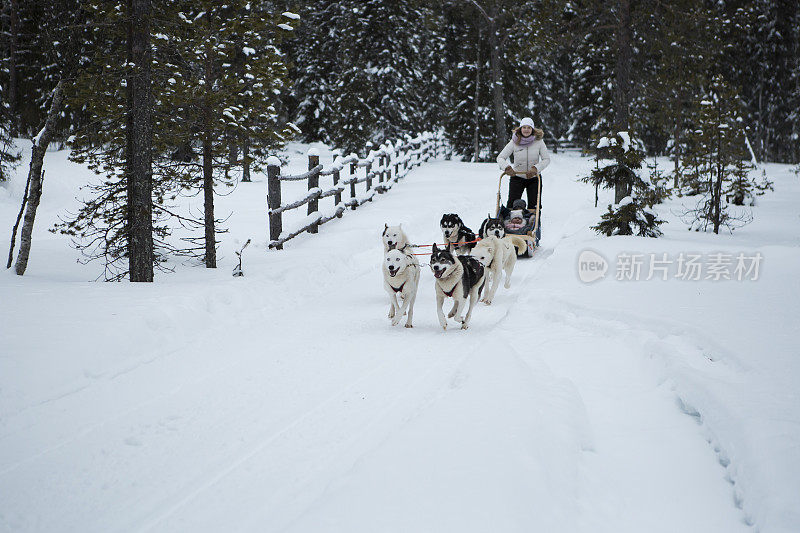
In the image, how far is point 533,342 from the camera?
18.0 ft

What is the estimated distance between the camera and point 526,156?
33.4ft

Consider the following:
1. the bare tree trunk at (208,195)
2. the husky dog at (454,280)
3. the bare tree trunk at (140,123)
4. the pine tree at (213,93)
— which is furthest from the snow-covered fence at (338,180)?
the husky dog at (454,280)

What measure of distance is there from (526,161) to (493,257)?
3.52m

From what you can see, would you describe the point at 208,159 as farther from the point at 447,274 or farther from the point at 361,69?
the point at 361,69

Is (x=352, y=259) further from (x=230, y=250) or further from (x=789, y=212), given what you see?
(x=789, y=212)

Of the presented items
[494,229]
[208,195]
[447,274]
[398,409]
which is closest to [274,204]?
[208,195]

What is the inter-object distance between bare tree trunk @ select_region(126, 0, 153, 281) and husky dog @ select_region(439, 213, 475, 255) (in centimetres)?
425

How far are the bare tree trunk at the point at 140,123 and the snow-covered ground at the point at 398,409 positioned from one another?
3.14 feet

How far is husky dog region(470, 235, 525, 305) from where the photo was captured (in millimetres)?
7090

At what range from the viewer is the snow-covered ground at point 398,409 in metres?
2.77

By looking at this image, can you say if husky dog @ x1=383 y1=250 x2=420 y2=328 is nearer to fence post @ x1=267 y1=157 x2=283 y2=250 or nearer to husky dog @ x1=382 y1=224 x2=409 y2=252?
husky dog @ x1=382 y1=224 x2=409 y2=252

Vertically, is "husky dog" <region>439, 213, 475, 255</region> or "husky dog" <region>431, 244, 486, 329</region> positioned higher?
"husky dog" <region>439, 213, 475, 255</region>

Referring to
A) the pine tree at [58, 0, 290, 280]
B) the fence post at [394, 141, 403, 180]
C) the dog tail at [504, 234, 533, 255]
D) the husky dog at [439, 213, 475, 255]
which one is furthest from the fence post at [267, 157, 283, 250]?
the fence post at [394, 141, 403, 180]

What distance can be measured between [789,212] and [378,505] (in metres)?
17.8
